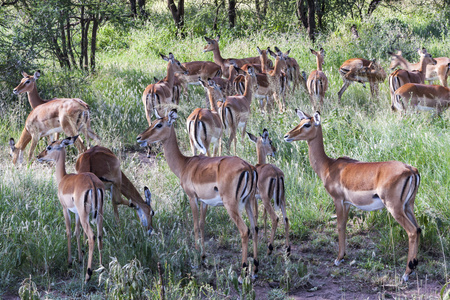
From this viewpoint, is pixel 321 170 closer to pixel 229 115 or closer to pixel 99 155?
pixel 99 155

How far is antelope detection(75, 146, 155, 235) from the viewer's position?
4449 mm

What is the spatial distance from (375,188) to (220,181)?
1.13 m

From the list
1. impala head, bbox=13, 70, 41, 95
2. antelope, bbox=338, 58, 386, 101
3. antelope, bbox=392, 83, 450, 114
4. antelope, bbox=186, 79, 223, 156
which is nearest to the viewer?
antelope, bbox=186, 79, 223, 156

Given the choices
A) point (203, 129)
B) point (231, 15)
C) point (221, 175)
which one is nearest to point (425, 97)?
point (203, 129)

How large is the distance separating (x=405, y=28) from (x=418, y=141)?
358 inches

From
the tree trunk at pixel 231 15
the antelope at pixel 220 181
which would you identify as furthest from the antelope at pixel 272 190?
the tree trunk at pixel 231 15

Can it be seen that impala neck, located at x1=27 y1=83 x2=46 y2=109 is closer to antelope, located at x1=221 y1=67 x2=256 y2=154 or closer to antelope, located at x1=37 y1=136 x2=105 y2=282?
antelope, located at x1=221 y1=67 x2=256 y2=154

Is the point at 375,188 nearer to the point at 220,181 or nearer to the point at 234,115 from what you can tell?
the point at 220,181

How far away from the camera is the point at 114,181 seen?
447 centimetres

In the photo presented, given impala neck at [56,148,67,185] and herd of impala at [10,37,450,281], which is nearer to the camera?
herd of impala at [10,37,450,281]

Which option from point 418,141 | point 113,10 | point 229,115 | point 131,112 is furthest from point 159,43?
point 418,141

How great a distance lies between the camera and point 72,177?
12.9ft

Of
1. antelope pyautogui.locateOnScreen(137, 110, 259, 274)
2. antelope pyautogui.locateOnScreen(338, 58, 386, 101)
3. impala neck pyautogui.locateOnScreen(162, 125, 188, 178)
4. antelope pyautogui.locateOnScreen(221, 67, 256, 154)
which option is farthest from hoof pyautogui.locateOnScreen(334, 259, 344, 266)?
antelope pyautogui.locateOnScreen(338, 58, 386, 101)

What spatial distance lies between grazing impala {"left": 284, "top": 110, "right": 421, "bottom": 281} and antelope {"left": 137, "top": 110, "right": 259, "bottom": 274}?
2.22 ft
